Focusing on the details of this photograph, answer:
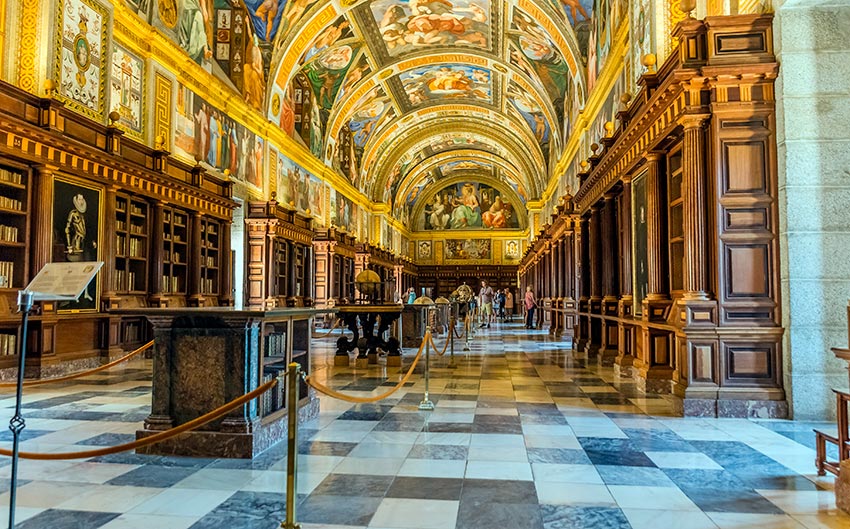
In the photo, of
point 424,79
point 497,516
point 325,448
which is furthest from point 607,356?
point 424,79

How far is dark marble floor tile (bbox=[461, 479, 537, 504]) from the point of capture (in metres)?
Result: 3.46

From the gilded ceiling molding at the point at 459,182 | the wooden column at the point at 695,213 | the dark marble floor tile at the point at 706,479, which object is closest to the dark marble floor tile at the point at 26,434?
the dark marble floor tile at the point at 706,479

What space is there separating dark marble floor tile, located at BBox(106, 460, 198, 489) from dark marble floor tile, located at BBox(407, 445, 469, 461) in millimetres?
1659

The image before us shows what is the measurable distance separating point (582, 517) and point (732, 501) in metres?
1.01

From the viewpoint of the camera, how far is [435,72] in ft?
82.7

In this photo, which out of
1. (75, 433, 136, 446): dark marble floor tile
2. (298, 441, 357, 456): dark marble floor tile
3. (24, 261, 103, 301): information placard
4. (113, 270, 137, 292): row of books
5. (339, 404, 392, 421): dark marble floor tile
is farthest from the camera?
(113, 270, 137, 292): row of books

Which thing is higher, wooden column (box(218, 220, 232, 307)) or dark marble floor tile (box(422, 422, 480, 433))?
wooden column (box(218, 220, 232, 307))

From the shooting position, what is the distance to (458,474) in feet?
13.1

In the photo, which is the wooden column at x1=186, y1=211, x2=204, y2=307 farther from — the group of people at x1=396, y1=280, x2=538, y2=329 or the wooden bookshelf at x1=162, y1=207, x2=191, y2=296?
the group of people at x1=396, y1=280, x2=538, y2=329

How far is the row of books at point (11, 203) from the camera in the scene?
8.16 m

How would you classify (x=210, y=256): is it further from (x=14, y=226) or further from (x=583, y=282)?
(x=583, y=282)

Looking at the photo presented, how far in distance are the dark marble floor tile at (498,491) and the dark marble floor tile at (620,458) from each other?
0.83 metres

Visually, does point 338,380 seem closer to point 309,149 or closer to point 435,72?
point 309,149

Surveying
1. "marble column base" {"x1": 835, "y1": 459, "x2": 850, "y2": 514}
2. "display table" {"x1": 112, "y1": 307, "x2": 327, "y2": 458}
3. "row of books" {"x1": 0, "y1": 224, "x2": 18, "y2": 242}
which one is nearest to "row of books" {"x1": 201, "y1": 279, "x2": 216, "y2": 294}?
"row of books" {"x1": 0, "y1": 224, "x2": 18, "y2": 242}
